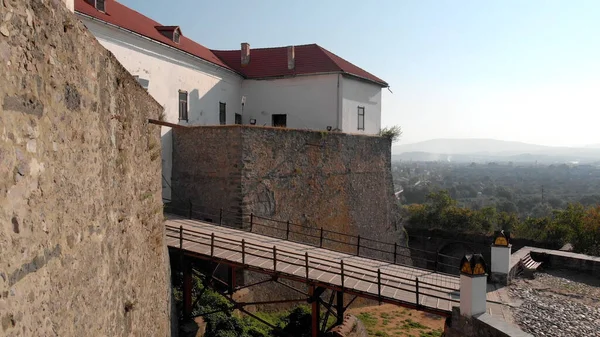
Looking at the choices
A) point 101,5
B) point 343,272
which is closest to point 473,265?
point 343,272

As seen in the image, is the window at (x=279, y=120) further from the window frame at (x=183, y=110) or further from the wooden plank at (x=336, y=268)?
the wooden plank at (x=336, y=268)

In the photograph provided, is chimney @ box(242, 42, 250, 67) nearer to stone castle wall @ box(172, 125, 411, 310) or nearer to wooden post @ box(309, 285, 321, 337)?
stone castle wall @ box(172, 125, 411, 310)

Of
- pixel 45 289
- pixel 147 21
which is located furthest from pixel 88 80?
pixel 147 21

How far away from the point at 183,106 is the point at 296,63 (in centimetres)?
708

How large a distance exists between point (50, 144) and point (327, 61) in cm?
1925

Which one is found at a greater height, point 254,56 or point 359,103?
point 254,56

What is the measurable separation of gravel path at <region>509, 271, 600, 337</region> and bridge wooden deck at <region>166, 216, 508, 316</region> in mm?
755

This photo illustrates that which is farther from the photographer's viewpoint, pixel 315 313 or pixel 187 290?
pixel 187 290

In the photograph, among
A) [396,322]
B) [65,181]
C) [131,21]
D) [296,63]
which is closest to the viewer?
[65,181]

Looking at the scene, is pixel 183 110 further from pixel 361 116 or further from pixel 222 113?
pixel 361 116

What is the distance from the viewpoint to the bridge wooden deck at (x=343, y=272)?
28.1 feet

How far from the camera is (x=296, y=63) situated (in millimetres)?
22141

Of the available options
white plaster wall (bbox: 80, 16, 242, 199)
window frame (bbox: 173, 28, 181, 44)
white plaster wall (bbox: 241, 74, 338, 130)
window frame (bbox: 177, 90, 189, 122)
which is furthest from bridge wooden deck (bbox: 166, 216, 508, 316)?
white plaster wall (bbox: 241, 74, 338, 130)

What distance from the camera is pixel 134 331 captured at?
573 centimetres
